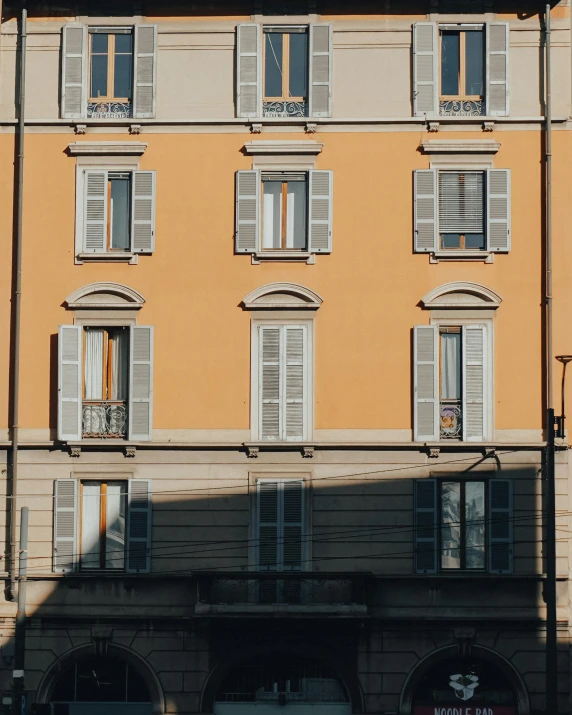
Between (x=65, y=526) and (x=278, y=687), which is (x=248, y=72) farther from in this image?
(x=278, y=687)

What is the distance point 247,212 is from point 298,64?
362 cm

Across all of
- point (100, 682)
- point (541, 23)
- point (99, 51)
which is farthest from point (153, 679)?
point (541, 23)

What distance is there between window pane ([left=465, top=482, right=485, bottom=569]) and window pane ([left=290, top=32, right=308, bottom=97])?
31.2 feet

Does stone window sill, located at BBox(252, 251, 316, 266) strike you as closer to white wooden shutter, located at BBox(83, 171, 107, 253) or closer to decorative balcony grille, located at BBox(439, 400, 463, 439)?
white wooden shutter, located at BBox(83, 171, 107, 253)

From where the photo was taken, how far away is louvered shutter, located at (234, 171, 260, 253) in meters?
35.0

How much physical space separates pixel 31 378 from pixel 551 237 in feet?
38.6

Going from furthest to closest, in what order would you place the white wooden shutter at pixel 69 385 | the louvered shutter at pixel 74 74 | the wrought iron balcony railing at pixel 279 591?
the louvered shutter at pixel 74 74
the white wooden shutter at pixel 69 385
the wrought iron balcony railing at pixel 279 591

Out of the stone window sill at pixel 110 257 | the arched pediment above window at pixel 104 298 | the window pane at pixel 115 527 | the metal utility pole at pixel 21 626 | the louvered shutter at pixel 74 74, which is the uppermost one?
the louvered shutter at pixel 74 74

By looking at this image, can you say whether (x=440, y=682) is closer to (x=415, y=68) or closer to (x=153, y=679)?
(x=153, y=679)

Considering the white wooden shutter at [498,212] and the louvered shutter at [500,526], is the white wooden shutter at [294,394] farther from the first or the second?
the white wooden shutter at [498,212]

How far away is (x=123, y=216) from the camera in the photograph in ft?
116

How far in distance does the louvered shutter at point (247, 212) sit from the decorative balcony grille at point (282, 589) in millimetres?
7129

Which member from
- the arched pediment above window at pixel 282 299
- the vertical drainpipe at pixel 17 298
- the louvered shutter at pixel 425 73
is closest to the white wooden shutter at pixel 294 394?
the arched pediment above window at pixel 282 299

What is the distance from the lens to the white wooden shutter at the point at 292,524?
34.2m
